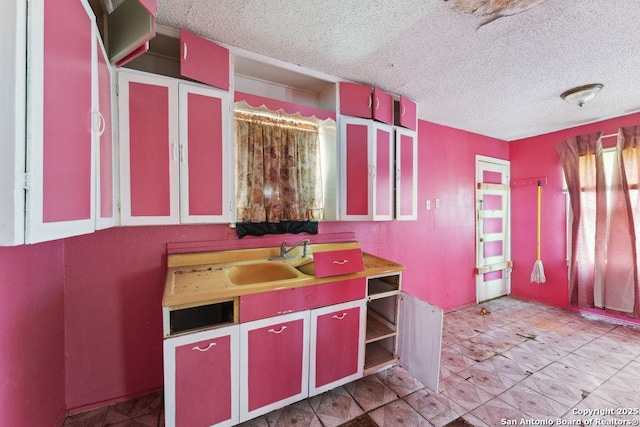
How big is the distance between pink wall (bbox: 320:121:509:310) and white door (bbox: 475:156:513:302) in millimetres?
122

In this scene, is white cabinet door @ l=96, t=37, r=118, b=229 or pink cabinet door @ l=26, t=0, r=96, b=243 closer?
pink cabinet door @ l=26, t=0, r=96, b=243

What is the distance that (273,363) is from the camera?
1.42 m

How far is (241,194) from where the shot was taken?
1.80 meters

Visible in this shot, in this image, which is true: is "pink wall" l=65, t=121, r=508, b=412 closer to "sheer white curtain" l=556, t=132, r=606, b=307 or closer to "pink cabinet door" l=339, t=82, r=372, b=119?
"pink cabinet door" l=339, t=82, r=372, b=119

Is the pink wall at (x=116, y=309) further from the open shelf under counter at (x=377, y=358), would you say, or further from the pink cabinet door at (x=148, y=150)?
the open shelf under counter at (x=377, y=358)

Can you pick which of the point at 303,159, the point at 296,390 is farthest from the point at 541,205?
the point at 296,390

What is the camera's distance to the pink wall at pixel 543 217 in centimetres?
312

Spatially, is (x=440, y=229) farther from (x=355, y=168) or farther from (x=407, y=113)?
(x=355, y=168)

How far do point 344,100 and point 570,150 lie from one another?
300 cm

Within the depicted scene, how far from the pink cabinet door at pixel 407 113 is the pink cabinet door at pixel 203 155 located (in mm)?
1529

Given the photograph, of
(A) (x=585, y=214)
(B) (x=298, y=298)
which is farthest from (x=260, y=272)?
(A) (x=585, y=214)

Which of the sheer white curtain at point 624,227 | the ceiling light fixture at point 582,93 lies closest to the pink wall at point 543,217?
the sheer white curtain at point 624,227

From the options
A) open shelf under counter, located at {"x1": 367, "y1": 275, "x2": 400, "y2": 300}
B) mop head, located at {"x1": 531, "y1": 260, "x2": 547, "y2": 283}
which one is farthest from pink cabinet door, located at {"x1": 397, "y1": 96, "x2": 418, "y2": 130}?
mop head, located at {"x1": 531, "y1": 260, "x2": 547, "y2": 283}

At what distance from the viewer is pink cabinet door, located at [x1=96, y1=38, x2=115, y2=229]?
3.47ft
